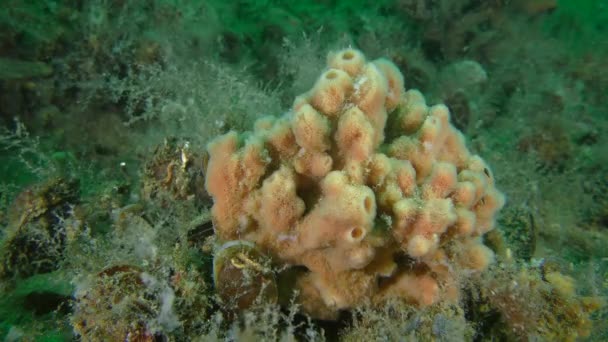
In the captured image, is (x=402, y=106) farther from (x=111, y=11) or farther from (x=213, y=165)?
(x=111, y=11)

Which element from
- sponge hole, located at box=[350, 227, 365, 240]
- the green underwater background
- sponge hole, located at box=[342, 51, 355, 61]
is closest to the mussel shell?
the green underwater background

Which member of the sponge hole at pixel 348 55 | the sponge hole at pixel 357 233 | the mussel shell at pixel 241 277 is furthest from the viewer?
the sponge hole at pixel 348 55

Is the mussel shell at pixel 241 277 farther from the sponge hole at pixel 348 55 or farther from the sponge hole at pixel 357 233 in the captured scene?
the sponge hole at pixel 348 55

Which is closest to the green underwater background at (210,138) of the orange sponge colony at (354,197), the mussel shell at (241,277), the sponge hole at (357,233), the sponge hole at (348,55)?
the mussel shell at (241,277)

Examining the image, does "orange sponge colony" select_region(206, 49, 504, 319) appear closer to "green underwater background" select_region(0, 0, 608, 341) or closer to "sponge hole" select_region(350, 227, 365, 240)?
"sponge hole" select_region(350, 227, 365, 240)

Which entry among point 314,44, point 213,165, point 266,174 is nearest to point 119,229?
point 213,165

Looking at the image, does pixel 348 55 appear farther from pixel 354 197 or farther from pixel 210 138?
pixel 210 138

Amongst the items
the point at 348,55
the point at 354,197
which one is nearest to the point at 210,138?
the point at 348,55
